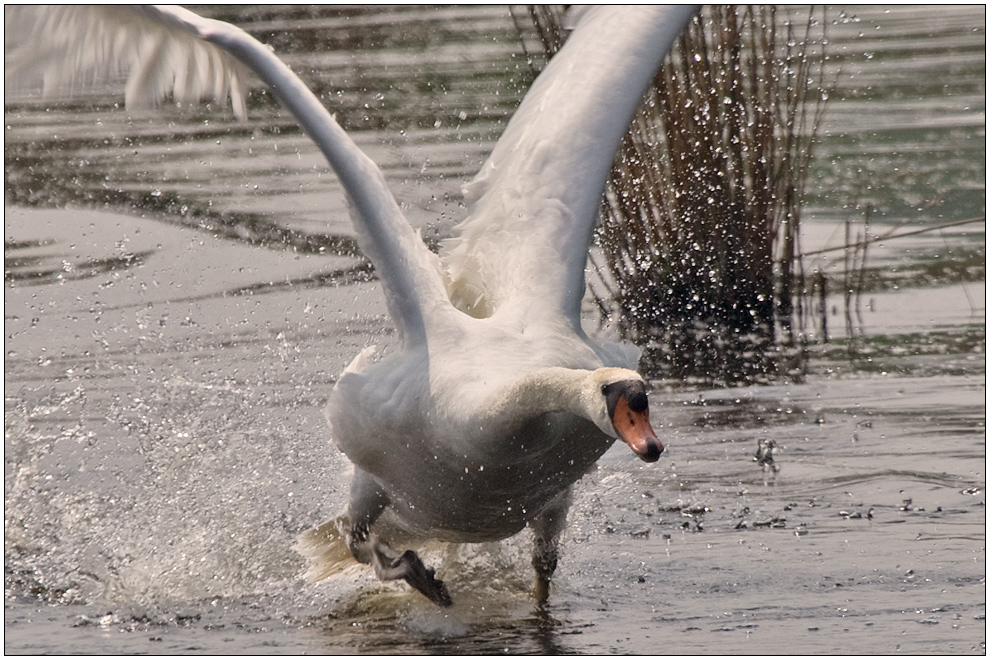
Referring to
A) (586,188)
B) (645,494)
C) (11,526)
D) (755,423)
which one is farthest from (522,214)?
(11,526)

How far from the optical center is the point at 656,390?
7.59 meters

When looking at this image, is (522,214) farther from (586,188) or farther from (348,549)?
(348,549)

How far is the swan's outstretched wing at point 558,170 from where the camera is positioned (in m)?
5.71

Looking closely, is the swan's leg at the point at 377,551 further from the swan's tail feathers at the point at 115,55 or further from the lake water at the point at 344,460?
the swan's tail feathers at the point at 115,55

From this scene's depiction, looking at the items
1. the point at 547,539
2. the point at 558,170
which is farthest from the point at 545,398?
the point at 558,170

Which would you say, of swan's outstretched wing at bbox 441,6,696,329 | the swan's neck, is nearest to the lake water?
the swan's neck

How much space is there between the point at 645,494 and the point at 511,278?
125cm

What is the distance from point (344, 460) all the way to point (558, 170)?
5.43 ft

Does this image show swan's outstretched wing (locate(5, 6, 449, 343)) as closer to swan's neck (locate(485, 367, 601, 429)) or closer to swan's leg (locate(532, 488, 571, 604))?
swan's neck (locate(485, 367, 601, 429))

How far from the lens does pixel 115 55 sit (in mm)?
5781

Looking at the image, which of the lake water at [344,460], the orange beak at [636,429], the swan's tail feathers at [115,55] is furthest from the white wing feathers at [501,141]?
the orange beak at [636,429]

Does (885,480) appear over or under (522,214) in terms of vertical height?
under

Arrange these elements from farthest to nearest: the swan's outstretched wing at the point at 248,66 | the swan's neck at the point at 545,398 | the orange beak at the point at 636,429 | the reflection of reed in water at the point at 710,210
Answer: the reflection of reed in water at the point at 710,210
the swan's outstretched wing at the point at 248,66
the swan's neck at the point at 545,398
the orange beak at the point at 636,429

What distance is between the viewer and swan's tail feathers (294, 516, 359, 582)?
613cm
